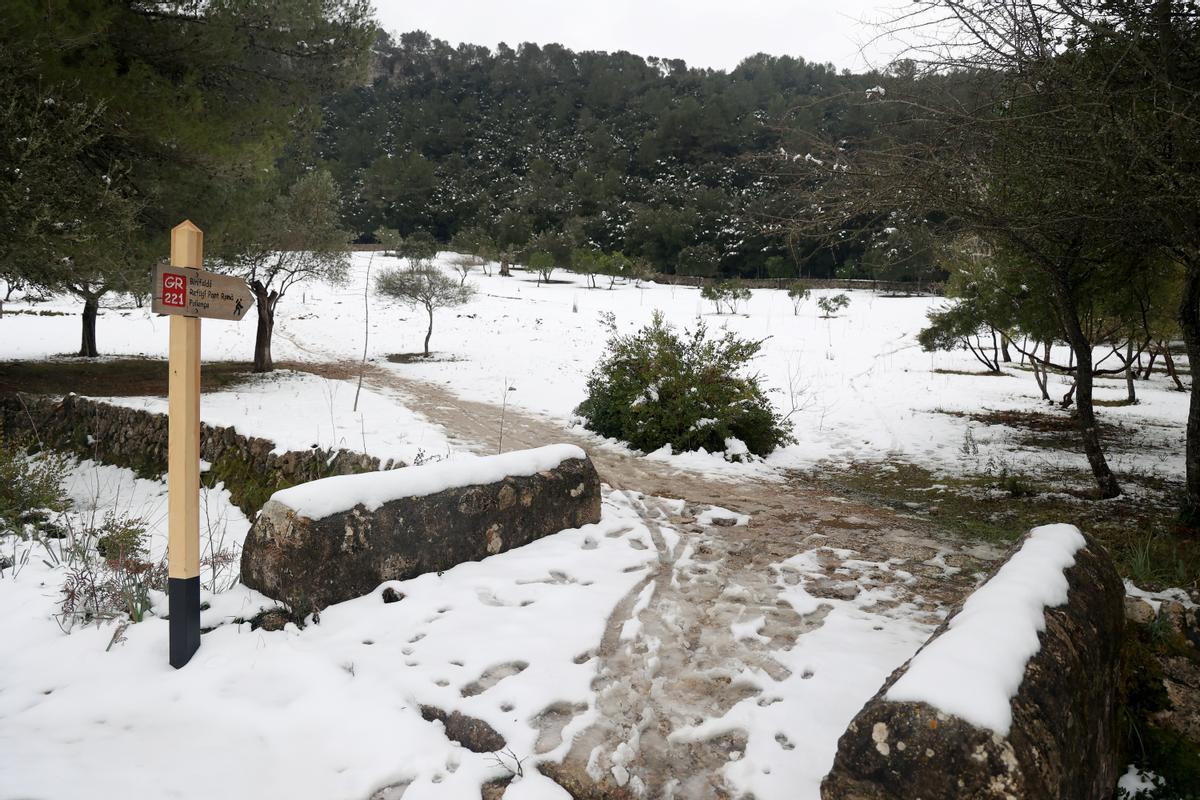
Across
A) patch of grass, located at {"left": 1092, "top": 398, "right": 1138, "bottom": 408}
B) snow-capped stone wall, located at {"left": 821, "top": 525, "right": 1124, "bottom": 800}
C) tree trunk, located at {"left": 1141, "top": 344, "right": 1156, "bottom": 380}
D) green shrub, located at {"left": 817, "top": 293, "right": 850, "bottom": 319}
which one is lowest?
patch of grass, located at {"left": 1092, "top": 398, "right": 1138, "bottom": 408}

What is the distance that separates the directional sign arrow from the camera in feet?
9.57

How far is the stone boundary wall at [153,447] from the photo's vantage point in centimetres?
680

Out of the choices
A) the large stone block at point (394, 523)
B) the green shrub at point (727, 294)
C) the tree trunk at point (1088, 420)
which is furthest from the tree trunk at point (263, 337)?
the green shrub at point (727, 294)

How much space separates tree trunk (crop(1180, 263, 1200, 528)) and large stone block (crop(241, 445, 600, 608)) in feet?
17.3

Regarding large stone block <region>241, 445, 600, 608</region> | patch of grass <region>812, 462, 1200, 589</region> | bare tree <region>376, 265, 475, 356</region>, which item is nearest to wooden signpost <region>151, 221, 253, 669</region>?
large stone block <region>241, 445, 600, 608</region>

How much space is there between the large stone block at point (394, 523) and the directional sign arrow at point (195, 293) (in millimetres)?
1085

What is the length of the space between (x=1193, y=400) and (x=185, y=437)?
7.45 metres

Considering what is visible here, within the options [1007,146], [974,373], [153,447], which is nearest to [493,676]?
[1007,146]

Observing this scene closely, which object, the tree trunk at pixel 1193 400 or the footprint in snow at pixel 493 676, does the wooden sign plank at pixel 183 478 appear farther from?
the tree trunk at pixel 1193 400

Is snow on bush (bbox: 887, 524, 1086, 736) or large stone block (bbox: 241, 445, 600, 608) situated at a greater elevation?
snow on bush (bbox: 887, 524, 1086, 736)

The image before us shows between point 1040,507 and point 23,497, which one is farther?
point 1040,507

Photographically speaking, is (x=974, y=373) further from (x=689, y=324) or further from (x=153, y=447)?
(x=153, y=447)

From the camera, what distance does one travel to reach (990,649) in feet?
6.70

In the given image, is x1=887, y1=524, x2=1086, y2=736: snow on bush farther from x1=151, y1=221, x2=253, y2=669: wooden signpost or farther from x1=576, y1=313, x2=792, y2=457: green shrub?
x1=576, y1=313, x2=792, y2=457: green shrub
